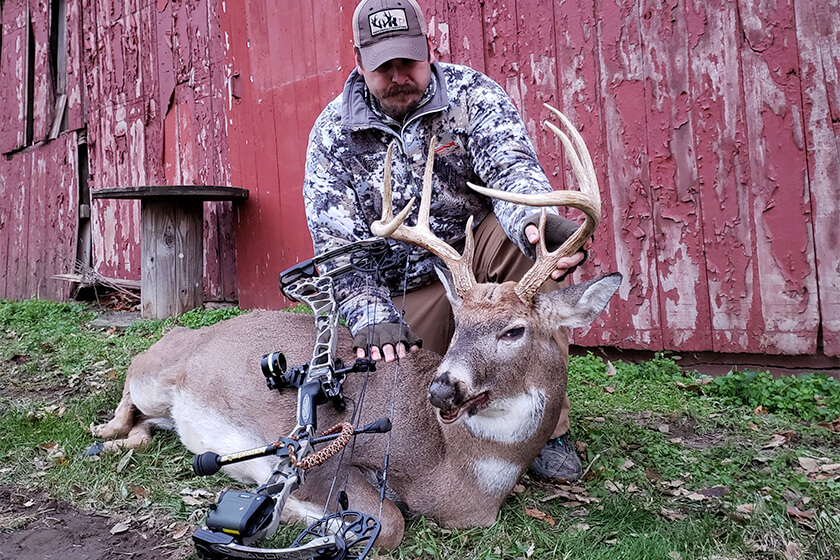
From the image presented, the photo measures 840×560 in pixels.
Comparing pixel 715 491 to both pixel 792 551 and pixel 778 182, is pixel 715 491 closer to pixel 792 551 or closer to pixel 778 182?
pixel 792 551

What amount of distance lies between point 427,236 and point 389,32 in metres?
1.04

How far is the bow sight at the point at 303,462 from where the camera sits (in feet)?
6.28

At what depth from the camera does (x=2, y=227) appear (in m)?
11.1

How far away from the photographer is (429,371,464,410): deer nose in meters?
2.34

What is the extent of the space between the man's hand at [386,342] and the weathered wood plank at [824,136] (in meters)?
2.50

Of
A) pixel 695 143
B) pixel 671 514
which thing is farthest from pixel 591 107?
pixel 671 514

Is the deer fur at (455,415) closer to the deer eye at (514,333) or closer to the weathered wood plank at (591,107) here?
the deer eye at (514,333)

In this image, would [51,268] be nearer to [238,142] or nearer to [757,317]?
[238,142]

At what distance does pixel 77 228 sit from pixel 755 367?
873cm

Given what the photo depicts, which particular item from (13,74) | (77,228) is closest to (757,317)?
(77,228)

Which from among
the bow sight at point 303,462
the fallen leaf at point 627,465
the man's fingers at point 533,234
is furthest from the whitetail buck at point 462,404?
the fallen leaf at point 627,465

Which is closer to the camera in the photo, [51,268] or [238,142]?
[238,142]

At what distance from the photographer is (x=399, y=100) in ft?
11.2

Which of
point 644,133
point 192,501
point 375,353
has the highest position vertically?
point 644,133
